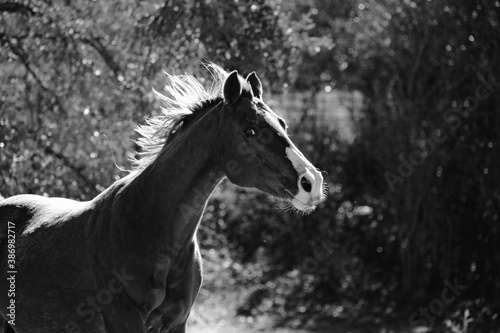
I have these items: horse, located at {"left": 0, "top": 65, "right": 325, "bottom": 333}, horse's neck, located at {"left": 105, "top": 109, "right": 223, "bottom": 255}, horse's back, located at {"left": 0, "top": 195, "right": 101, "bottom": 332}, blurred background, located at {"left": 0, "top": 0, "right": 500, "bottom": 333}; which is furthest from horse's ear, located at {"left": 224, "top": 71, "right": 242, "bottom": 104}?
blurred background, located at {"left": 0, "top": 0, "right": 500, "bottom": 333}

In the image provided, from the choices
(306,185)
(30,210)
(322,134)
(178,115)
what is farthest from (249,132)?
(322,134)

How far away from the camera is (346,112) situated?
10.5 m

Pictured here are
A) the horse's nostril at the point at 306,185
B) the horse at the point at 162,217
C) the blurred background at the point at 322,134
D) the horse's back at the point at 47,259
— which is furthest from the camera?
the blurred background at the point at 322,134

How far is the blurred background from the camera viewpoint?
671 cm

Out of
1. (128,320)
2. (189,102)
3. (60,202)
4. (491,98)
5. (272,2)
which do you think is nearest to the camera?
(128,320)

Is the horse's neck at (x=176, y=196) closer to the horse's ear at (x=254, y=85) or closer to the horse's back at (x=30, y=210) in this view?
the horse's ear at (x=254, y=85)

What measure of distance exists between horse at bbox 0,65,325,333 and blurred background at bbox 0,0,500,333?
3.23ft

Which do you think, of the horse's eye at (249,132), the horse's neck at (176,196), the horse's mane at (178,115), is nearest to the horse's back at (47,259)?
the horse's neck at (176,196)

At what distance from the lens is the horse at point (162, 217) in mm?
3668

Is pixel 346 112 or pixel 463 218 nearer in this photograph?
pixel 463 218

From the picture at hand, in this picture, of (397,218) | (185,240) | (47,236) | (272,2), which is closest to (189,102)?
(185,240)

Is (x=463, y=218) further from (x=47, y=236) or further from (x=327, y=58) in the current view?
(x=47, y=236)

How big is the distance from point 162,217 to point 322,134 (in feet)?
20.8

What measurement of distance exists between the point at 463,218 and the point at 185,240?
16.8ft
